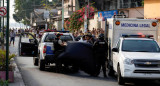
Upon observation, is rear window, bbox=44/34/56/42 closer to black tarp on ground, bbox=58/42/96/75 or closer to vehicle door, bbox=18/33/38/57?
vehicle door, bbox=18/33/38/57

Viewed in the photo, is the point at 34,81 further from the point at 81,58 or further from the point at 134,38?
the point at 134,38

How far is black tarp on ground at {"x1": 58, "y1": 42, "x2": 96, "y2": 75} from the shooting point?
14830 mm

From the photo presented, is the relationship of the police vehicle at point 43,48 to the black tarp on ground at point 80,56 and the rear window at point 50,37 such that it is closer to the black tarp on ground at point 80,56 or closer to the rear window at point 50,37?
the rear window at point 50,37

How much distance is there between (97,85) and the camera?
44.1 ft

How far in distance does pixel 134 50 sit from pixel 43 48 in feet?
16.7

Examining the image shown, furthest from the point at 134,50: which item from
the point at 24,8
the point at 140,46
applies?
the point at 24,8

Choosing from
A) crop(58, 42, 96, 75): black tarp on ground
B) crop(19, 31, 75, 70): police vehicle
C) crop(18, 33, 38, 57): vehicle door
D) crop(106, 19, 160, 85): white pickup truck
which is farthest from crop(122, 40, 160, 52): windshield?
crop(18, 33, 38, 57): vehicle door

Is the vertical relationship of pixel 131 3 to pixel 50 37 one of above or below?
above

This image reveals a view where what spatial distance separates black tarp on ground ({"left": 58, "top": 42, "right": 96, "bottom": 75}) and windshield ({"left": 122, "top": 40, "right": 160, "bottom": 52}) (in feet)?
5.11

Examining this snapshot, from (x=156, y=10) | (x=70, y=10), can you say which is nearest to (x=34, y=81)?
(x=156, y=10)

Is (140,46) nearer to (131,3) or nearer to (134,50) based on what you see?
(134,50)

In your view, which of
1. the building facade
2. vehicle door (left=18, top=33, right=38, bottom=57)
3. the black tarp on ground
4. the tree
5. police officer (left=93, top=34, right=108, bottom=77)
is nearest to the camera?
the black tarp on ground

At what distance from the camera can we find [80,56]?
14.8m

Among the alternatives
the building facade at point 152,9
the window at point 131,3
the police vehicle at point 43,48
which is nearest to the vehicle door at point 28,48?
the police vehicle at point 43,48
